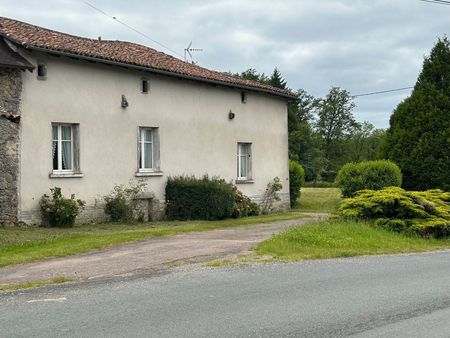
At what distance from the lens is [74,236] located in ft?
50.0

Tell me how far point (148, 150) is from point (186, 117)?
2049 millimetres

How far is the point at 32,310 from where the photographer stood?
752cm

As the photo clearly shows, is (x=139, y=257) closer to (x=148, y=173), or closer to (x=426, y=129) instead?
(x=148, y=173)

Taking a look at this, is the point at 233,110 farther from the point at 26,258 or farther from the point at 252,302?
the point at 252,302

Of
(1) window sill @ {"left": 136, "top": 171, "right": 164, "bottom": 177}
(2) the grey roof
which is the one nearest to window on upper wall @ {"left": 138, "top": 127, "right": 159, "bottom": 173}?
(1) window sill @ {"left": 136, "top": 171, "right": 164, "bottom": 177}

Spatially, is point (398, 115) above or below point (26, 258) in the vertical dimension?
above

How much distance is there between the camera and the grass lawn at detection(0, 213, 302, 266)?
40.8ft

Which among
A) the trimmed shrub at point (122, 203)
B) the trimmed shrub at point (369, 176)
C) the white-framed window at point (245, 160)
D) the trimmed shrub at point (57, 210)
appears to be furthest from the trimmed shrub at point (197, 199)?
the trimmed shrub at point (369, 176)

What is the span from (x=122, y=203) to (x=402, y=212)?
28.0 ft

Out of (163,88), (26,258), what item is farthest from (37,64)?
(26,258)

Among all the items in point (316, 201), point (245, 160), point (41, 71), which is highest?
point (41, 71)

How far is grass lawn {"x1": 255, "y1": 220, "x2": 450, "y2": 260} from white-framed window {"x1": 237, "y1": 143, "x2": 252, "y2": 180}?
29.6ft

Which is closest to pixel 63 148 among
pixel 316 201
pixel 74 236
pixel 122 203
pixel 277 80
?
pixel 122 203

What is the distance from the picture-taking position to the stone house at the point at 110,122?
1706cm
